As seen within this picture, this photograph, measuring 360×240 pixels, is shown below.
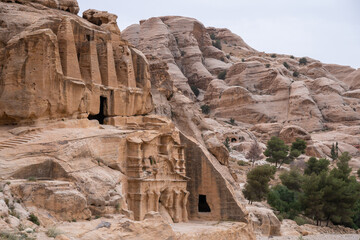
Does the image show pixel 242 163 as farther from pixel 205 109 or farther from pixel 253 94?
pixel 253 94

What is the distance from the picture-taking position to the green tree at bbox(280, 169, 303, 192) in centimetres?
5634

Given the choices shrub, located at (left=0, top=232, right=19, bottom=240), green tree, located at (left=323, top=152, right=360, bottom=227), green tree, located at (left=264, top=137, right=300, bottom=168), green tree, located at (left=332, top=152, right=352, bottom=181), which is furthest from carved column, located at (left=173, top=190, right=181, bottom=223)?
green tree, located at (left=264, top=137, right=300, bottom=168)

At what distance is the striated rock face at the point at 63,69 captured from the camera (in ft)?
81.0

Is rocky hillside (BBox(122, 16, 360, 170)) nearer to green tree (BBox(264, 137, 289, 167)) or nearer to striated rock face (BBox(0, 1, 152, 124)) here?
green tree (BBox(264, 137, 289, 167))

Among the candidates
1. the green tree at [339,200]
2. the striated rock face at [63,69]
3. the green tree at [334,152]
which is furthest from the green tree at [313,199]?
the striated rock face at [63,69]

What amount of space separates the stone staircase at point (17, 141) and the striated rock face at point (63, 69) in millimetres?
1917

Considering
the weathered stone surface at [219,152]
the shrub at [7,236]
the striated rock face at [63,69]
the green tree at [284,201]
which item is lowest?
the green tree at [284,201]

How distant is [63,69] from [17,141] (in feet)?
18.7

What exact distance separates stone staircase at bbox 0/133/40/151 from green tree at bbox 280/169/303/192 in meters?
39.5

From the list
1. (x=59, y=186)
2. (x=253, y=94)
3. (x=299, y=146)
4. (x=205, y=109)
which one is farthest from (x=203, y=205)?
(x=253, y=94)

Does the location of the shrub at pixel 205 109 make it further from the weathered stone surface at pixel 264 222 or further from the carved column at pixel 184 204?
the carved column at pixel 184 204

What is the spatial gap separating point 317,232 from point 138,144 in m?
25.9

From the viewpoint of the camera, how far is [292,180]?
56.2 meters

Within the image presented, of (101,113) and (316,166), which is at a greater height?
(101,113)
